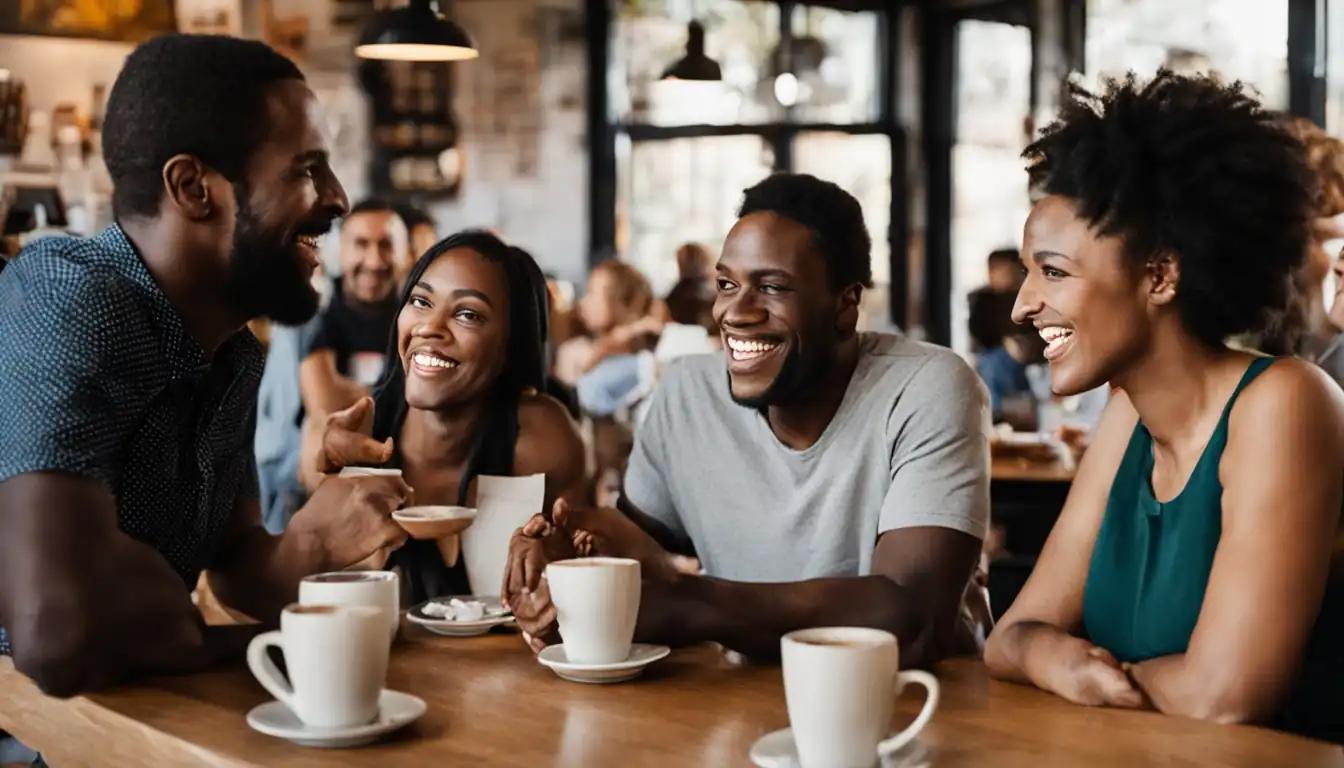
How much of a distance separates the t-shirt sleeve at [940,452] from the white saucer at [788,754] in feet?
2.32

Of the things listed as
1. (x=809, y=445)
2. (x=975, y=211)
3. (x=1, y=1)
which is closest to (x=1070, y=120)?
(x=809, y=445)

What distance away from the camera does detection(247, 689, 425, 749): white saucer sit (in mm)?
1473

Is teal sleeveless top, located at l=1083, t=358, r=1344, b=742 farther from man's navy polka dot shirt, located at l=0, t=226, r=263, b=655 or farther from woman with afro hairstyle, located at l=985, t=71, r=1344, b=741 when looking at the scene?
man's navy polka dot shirt, located at l=0, t=226, r=263, b=655

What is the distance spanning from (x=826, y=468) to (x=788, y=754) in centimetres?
96

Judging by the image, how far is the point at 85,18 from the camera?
22.7 ft

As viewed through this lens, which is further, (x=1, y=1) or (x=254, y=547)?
(x=1, y=1)

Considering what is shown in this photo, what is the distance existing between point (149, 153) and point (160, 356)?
29cm

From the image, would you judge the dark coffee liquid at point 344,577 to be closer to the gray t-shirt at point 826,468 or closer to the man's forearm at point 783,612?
the man's forearm at point 783,612

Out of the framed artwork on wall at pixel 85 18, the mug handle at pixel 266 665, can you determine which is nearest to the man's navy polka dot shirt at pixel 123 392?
the mug handle at pixel 266 665

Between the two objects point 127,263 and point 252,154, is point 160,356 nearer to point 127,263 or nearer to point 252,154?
point 127,263

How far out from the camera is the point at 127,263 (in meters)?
1.96

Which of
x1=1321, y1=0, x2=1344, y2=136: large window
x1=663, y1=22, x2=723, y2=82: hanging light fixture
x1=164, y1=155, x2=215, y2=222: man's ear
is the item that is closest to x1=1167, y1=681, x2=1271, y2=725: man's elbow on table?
x1=164, y1=155, x2=215, y2=222: man's ear

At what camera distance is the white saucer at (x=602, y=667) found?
175 cm

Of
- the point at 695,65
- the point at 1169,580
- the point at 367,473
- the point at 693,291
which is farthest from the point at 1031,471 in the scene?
the point at 695,65
